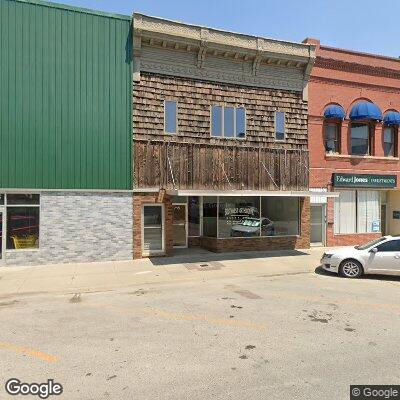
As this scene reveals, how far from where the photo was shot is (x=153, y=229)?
14.8 metres

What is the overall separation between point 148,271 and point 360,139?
44.1 feet

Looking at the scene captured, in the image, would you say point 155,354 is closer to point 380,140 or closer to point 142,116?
point 142,116

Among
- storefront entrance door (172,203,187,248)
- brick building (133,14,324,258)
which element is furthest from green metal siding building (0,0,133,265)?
storefront entrance door (172,203,187,248)

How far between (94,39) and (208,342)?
496 inches

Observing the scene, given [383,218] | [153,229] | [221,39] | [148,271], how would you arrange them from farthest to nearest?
1. [383,218]
2. [221,39]
3. [153,229]
4. [148,271]

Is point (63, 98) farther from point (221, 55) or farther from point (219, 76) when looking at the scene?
point (221, 55)

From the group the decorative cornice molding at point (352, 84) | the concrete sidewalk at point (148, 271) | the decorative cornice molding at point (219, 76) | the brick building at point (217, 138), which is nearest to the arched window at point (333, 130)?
the decorative cornice molding at point (352, 84)

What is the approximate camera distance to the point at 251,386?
15.4ft

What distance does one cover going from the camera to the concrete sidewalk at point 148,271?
10.5m

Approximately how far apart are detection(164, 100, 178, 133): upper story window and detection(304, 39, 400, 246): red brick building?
6.97m

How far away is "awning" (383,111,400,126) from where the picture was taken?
722 inches

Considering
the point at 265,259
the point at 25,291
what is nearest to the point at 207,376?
the point at 25,291
